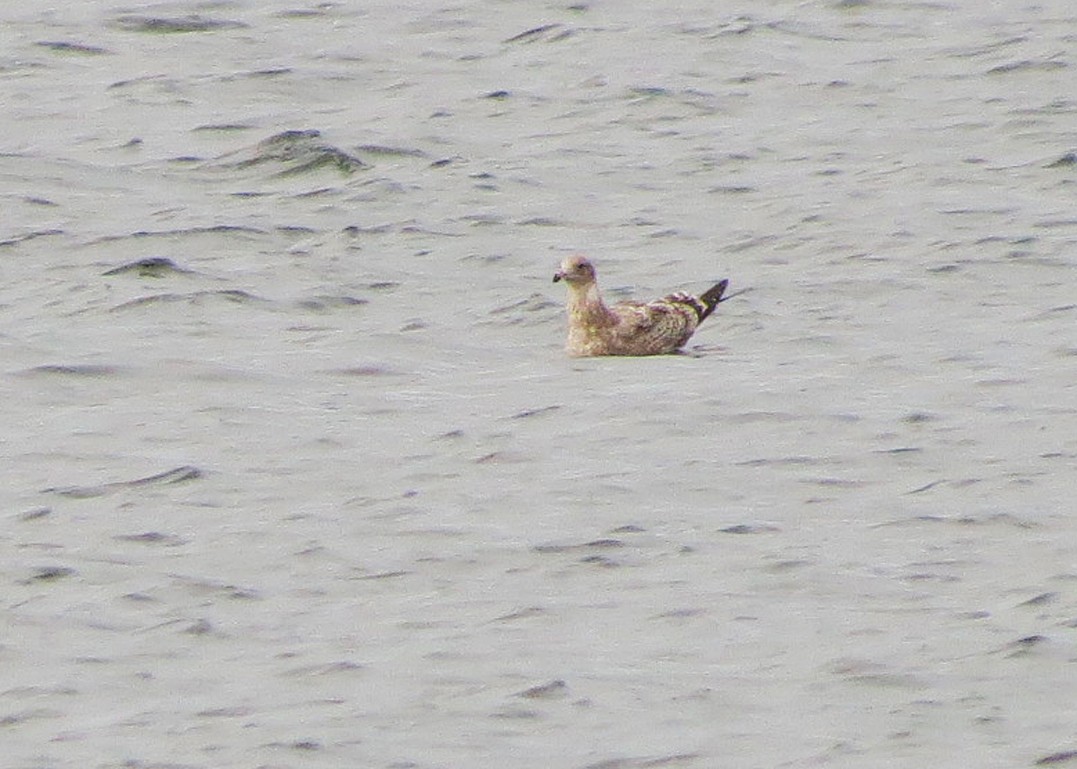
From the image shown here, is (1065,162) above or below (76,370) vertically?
below

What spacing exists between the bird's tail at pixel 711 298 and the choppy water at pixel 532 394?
0.21 m

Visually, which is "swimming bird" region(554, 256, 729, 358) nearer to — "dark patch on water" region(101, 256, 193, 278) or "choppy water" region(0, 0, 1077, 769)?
"choppy water" region(0, 0, 1077, 769)

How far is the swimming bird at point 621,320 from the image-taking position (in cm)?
1529

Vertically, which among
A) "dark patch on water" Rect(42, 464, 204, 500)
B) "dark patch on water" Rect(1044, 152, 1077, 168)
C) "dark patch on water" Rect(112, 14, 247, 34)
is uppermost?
"dark patch on water" Rect(42, 464, 204, 500)

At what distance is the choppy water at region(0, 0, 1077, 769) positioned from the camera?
9.16 metres

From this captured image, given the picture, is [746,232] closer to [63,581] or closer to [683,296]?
[683,296]

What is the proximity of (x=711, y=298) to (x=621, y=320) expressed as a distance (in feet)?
1.76

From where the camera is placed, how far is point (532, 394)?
45.9 feet

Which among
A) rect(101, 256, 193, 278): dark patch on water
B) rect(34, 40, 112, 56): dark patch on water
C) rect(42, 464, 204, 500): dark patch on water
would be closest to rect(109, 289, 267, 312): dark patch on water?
rect(101, 256, 193, 278): dark patch on water

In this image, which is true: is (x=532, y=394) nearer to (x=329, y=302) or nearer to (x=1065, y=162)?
(x=329, y=302)

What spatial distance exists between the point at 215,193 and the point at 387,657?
Result: 32.6 ft

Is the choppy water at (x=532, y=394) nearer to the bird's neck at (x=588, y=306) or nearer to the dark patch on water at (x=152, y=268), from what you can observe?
the dark patch on water at (x=152, y=268)

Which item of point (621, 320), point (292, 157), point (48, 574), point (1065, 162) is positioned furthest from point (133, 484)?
point (1065, 162)

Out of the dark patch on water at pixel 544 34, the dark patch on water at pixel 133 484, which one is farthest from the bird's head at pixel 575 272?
the dark patch on water at pixel 544 34
